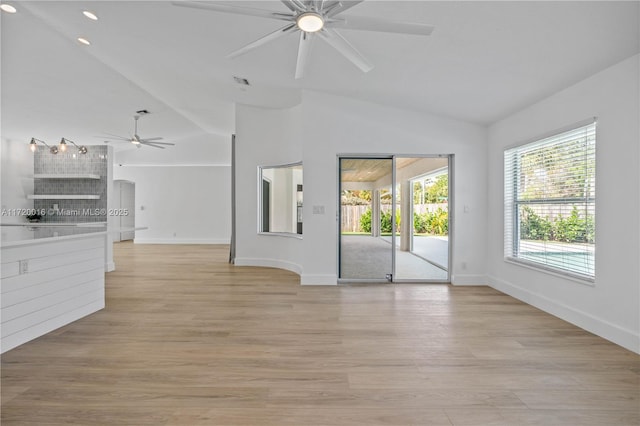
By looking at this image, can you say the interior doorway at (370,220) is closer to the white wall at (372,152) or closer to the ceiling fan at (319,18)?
the white wall at (372,152)

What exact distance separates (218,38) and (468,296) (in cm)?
452

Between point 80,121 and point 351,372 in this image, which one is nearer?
point 351,372

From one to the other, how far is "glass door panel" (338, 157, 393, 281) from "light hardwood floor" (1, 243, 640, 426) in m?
1.12

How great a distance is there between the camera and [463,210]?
15.2 ft

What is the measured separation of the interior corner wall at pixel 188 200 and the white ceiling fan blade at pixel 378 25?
8.82m

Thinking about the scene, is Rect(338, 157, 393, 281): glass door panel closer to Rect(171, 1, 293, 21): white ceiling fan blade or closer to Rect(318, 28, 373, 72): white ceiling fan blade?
Rect(318, 28, 373, 72): white ceiling fan blade

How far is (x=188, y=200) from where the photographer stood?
10.1 metres

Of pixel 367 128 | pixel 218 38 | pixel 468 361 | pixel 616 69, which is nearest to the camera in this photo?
pixel 468 361

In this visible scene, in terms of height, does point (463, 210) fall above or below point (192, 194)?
below

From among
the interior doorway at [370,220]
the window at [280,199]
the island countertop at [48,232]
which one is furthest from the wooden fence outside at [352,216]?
the island countertop at [48,232]

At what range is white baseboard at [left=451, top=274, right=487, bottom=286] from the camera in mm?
4617

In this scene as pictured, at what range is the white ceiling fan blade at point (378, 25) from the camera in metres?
1.93

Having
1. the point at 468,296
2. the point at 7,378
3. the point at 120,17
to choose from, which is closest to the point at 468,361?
the point at 468,296

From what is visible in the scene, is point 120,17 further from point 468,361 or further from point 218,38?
point 468,361
